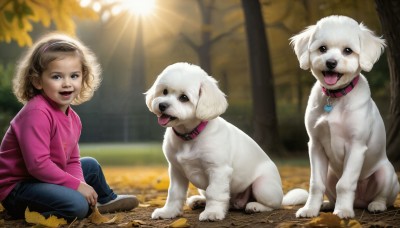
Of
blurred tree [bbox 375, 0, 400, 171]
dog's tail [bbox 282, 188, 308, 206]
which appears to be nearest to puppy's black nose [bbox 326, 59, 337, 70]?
dog's tail [bbox 282, 188, 308, 206]

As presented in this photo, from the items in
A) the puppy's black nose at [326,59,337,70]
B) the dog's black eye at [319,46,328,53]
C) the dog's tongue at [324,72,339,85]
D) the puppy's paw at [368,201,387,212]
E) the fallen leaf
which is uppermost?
the dog's black eye at [319,46,328,53]

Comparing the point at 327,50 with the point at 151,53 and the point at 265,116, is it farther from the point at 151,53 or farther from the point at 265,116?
the point at 151,53

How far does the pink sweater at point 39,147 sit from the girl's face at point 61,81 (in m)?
0.10

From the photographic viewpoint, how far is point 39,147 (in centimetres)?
391

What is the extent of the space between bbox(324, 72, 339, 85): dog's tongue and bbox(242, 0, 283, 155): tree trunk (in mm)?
8021

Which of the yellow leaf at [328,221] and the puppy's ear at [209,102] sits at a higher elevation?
the puppy's ear at [209,102]

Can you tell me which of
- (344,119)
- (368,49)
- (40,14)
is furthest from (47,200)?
(40,14)

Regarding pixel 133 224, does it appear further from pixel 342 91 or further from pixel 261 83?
pixel 261 83

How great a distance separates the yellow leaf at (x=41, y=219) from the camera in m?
3.80

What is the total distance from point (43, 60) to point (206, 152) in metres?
1.45

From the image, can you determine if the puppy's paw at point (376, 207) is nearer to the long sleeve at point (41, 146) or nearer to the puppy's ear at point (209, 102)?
the puppy's ear at point (209, 102)

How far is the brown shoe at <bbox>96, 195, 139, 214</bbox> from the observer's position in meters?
4.61

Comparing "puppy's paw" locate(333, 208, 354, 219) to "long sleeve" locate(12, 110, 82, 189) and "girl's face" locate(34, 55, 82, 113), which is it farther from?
"girl's face" locate(34, 55, 82, 113)

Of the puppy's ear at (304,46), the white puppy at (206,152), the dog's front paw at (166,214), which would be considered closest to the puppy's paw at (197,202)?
the white puppy at (206,152)
